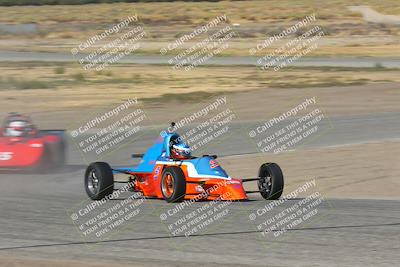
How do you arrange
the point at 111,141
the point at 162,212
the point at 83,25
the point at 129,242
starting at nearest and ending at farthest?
the point at 129,242, the point at 162,212, the point at 111,141, the point at 83,25

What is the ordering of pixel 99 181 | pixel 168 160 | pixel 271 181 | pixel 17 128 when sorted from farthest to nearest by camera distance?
pixel 17 128, pixel 99 181, pixel 168 160, pixel 271 181

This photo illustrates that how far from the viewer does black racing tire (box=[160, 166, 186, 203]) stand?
51.9 feet

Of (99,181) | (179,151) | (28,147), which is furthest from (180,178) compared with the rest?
(28,147)

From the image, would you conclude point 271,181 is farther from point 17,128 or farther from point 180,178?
point 17,128

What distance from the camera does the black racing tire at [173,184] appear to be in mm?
15828

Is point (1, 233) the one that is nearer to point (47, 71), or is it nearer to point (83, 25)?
point (47, 71)

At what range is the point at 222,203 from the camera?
16203 millimetres

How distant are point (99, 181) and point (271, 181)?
293 cm

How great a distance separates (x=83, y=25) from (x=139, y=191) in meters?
64.3

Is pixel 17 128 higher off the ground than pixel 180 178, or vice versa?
pixel 17 128

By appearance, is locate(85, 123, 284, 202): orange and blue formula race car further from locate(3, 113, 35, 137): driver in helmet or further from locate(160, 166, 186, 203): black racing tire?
locate(3, 113, 35, 137): driver in helmet

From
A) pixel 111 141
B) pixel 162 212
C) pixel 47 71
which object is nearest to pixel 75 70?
→ pixel 47 71

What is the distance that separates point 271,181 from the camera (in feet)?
53.5

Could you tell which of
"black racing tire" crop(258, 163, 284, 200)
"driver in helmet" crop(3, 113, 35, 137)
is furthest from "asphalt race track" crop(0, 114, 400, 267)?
"driver in helmet" crop(3, 113, 35, 137)
